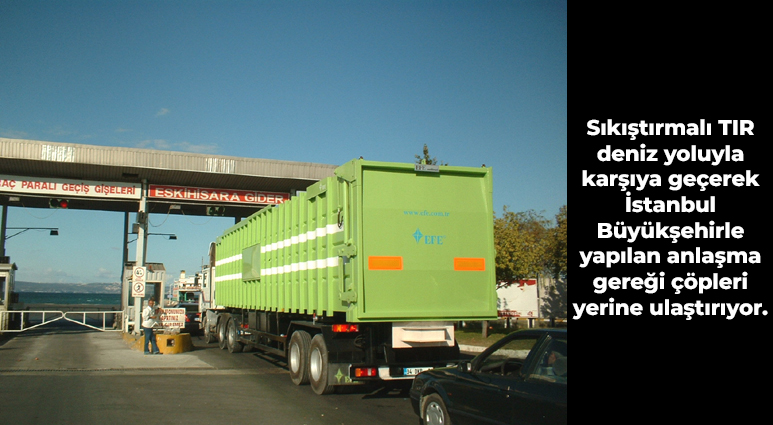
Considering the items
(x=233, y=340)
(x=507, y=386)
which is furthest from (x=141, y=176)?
(x=507, y=386)

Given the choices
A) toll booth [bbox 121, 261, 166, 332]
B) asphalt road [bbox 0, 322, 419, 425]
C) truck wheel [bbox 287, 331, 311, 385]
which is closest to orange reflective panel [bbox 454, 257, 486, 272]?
asphalt road [bbox 0, 322, 419, 425]

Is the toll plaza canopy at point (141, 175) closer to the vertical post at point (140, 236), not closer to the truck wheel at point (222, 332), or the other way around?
the vertical post at point (140, 236)

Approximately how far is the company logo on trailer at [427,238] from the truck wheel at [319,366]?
7.43 ft

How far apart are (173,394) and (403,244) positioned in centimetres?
467

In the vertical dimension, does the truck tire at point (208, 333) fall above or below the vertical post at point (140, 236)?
below

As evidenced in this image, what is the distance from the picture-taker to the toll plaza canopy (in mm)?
21000

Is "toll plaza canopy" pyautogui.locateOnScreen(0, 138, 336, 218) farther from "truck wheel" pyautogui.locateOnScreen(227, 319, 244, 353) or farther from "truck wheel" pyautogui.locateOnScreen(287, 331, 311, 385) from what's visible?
"truck wheel" pyautogui.locateOnScreen(287, 331, 311, 385)

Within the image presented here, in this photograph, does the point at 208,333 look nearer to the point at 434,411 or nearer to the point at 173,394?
the point at 173,394

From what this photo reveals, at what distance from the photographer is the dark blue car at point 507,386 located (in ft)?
17.5

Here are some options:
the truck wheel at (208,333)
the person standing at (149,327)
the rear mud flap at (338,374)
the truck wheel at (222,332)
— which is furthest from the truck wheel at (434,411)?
the truck wheel at (208,333)

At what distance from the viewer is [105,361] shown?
51.1ft
